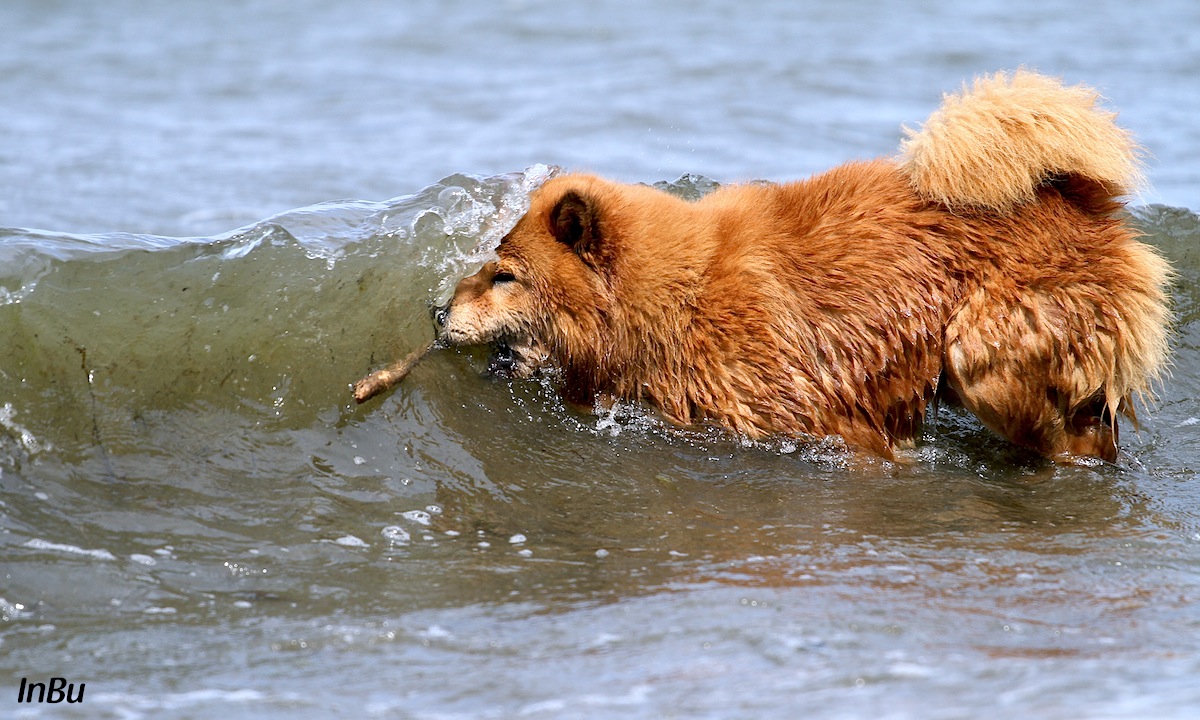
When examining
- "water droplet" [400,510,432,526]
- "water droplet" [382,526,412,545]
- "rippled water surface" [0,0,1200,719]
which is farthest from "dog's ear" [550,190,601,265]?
"water droplet" [382,526,412,545]

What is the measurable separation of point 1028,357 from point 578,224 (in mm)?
2104

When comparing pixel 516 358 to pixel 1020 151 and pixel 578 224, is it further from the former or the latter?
pixel 1020 151

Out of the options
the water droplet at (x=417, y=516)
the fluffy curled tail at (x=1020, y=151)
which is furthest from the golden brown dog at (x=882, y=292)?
the water droplet at (x=417, y=516)

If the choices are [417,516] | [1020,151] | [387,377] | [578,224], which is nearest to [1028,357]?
[1020,151]

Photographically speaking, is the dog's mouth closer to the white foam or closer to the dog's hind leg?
the dog's hind leg

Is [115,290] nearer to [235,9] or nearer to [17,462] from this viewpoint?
[17,462]

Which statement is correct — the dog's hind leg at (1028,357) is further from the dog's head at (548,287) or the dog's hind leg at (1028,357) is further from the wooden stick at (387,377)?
the wooden stick at (387,377)

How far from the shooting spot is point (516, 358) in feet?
18.3

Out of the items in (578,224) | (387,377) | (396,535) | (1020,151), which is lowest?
(396,535)

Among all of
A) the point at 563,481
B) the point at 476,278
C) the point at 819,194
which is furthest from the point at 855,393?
the point at 476,278

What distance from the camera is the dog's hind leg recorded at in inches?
200

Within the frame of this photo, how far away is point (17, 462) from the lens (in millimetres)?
4520

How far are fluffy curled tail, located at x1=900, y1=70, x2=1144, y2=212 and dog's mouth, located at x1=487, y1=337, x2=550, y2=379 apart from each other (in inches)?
76.5

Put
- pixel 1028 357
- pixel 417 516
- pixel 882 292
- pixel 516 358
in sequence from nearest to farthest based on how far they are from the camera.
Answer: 1. pixel 417 516
2. pixel 1028 357
3. pixel 882 292
4. pixel 516 358
